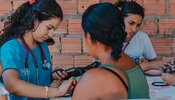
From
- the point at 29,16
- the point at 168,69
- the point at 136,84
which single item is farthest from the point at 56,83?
the point at 168,69

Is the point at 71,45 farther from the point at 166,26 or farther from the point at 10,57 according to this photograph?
the point at 10,57

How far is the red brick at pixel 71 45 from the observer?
10.8 feet

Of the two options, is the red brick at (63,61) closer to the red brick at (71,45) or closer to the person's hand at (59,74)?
the red brick at (71,45)

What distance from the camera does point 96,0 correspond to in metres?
3.24

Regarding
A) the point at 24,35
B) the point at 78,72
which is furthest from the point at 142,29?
the point at 24,35

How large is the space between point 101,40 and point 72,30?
172 centimetres

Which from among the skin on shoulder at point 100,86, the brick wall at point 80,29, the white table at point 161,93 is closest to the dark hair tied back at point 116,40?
the skin on shoulder at point 100,86

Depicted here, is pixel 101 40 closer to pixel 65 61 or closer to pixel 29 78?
pixel 29 78

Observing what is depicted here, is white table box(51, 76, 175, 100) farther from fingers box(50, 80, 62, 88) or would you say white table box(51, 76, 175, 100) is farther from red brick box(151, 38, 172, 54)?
red brick box(151, 38, 172, 54)

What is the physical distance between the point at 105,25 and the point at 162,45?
1847 millimetres

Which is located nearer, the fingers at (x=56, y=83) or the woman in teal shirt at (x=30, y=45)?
the woman in teal shirt at (x=30, y=45)

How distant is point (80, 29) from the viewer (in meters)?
3.26

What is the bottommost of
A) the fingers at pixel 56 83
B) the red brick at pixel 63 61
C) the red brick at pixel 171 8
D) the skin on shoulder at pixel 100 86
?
the red brick at pixel 63 61

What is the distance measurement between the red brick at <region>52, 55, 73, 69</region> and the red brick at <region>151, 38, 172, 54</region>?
0.72 metres
